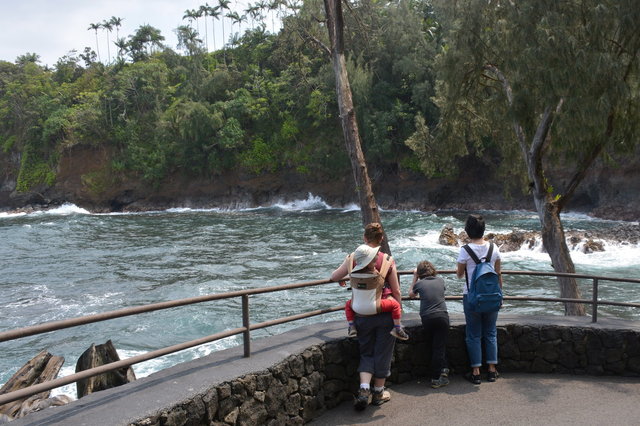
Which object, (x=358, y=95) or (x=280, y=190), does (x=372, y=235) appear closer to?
(x=358, y=95)

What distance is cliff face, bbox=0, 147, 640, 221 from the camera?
35188 millimetres

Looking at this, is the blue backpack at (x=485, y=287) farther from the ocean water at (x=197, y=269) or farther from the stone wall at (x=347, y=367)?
the ocean water at (x=197, y=269)

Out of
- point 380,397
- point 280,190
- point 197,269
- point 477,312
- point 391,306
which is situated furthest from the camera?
point 280,190

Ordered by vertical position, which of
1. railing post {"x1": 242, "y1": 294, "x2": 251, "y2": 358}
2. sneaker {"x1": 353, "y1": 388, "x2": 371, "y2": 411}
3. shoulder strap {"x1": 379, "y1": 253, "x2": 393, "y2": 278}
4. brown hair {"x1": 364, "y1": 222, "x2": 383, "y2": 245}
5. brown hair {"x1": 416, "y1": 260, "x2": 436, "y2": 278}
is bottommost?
sneaker {"x1": 353, "y1": 388, "x2": 371, "y2": 411}

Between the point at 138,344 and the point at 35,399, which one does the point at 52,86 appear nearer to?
the point at 138,344

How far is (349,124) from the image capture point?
Answer: 8.41 m

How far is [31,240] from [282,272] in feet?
56.8

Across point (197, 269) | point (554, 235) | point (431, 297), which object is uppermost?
point (554, 235)

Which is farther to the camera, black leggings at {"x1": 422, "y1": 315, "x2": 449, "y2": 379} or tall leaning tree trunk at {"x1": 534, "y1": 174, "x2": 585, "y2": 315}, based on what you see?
tall leaning tree trunk at {"x1": 534, "y1": 174, "x2": 585, "y2": 315}

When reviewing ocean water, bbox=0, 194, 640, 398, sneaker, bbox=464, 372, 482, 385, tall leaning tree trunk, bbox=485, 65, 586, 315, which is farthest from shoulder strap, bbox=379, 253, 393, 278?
ocean water, bbox=0, 194, 640, 398

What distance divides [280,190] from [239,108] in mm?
8197

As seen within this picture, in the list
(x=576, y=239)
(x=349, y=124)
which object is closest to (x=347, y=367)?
(x=349, y=124)

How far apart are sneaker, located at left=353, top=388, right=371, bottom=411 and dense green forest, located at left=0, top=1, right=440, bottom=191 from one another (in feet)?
111

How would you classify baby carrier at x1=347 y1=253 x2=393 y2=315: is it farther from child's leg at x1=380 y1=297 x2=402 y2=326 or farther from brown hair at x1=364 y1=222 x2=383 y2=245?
brown hair at x1=364 y1=222 x2=383 y2=245
